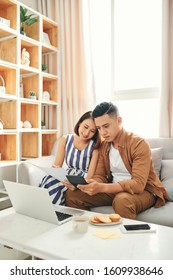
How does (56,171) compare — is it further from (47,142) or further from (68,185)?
(47,142)

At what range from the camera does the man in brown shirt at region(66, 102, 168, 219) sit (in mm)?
1526

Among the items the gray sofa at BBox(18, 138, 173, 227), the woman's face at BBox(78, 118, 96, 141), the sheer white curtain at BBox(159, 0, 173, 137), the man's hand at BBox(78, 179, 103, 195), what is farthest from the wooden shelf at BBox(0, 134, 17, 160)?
the sheer white curtain at BBox(159, 0, 173, 137)

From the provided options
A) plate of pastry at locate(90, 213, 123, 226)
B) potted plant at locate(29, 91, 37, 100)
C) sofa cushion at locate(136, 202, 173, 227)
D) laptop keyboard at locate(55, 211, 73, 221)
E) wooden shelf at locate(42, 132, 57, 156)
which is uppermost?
→ potted plant at locate(29, 91, 37, 100)

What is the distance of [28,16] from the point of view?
269 centimetres

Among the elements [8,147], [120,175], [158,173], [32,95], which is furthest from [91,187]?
[32,95]

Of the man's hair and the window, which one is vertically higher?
the window

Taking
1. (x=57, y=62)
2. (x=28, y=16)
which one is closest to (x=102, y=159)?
(x=57, y=62)

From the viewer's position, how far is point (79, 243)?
98 centimetres

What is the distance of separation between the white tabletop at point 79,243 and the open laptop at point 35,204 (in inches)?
1.8

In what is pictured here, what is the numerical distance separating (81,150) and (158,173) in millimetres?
646

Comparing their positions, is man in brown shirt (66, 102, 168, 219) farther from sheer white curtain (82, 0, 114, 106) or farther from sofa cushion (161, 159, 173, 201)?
sheer white curtain (82, 0, 114, 106)

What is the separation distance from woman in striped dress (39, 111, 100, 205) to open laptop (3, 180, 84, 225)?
0.47 metres

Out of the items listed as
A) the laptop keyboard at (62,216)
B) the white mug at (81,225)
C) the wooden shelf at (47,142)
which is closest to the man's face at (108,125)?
the laptop keyboard at (62,216)
